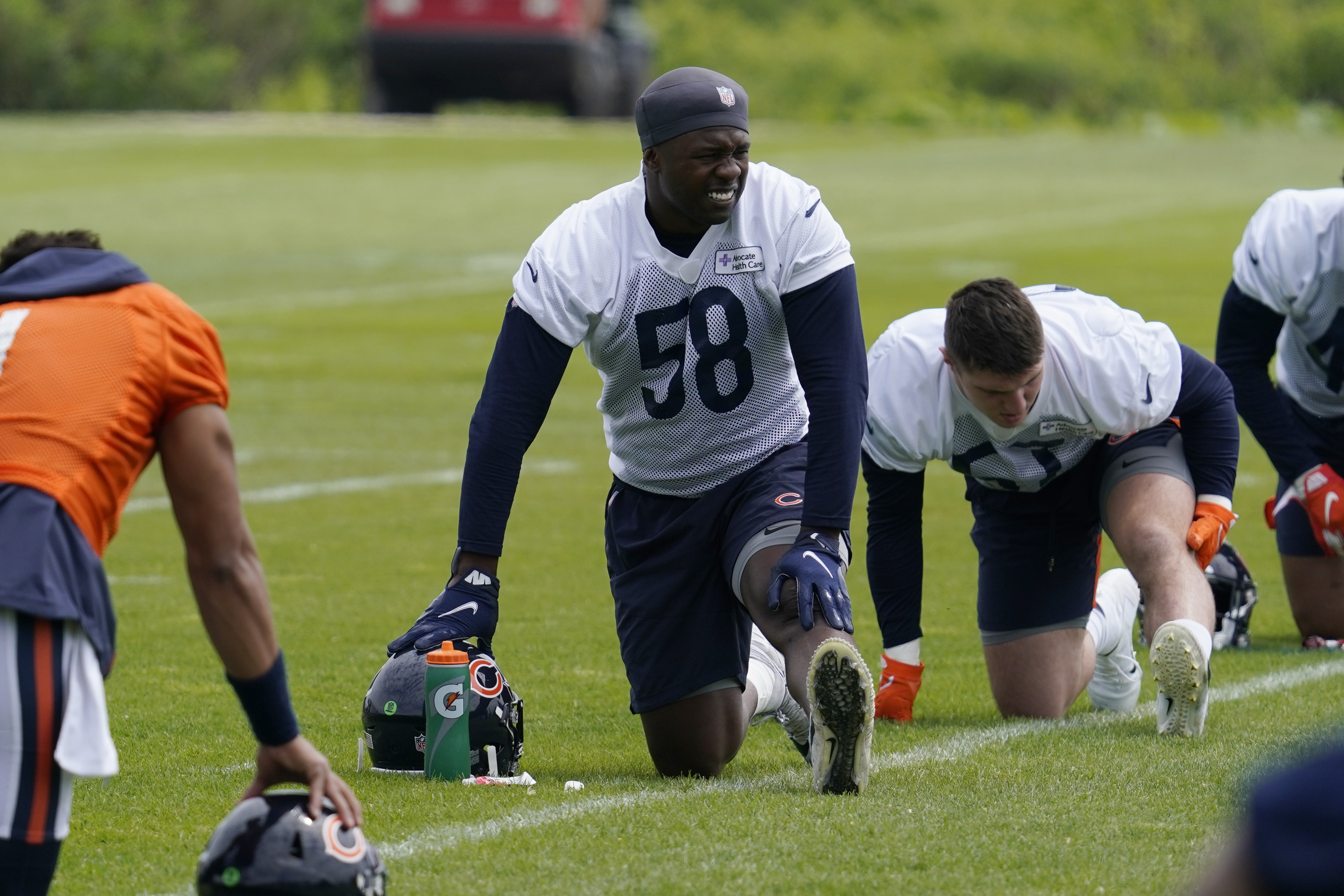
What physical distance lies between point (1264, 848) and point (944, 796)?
313 centimetres

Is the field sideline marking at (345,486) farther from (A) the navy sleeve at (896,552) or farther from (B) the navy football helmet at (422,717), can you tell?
(B) the navy football helmet at (422,717)

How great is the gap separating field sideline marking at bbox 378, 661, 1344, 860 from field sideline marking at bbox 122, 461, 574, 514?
4973mm

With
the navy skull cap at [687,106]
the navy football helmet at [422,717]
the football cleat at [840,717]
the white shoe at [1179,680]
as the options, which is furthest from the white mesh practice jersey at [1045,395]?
the navy football helmet at [422,717]

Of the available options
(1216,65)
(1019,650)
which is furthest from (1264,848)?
(1216,65)

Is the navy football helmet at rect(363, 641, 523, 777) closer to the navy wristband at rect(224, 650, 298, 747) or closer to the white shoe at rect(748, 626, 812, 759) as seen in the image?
the white shoe at rect(748, 626, 812, 759)

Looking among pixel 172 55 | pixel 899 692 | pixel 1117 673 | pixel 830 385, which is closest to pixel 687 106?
pixel 830 385

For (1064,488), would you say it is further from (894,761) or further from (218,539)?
(218,539)

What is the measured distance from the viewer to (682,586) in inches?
210

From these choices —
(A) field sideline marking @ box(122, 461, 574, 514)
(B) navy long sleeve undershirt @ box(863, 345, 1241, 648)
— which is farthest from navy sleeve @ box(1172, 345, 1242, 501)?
(A) field sideline marking @ box(122, 461, 574, 514)

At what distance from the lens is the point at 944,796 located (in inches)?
187

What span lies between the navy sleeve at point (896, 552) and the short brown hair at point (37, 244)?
290 cm

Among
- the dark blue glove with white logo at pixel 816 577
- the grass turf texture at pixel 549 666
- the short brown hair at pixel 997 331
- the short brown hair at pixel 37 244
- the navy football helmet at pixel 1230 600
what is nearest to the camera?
the short brown hair at pixel 37 244

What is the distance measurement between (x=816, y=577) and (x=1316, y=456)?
10.5 feet

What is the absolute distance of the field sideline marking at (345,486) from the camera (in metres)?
10.3
